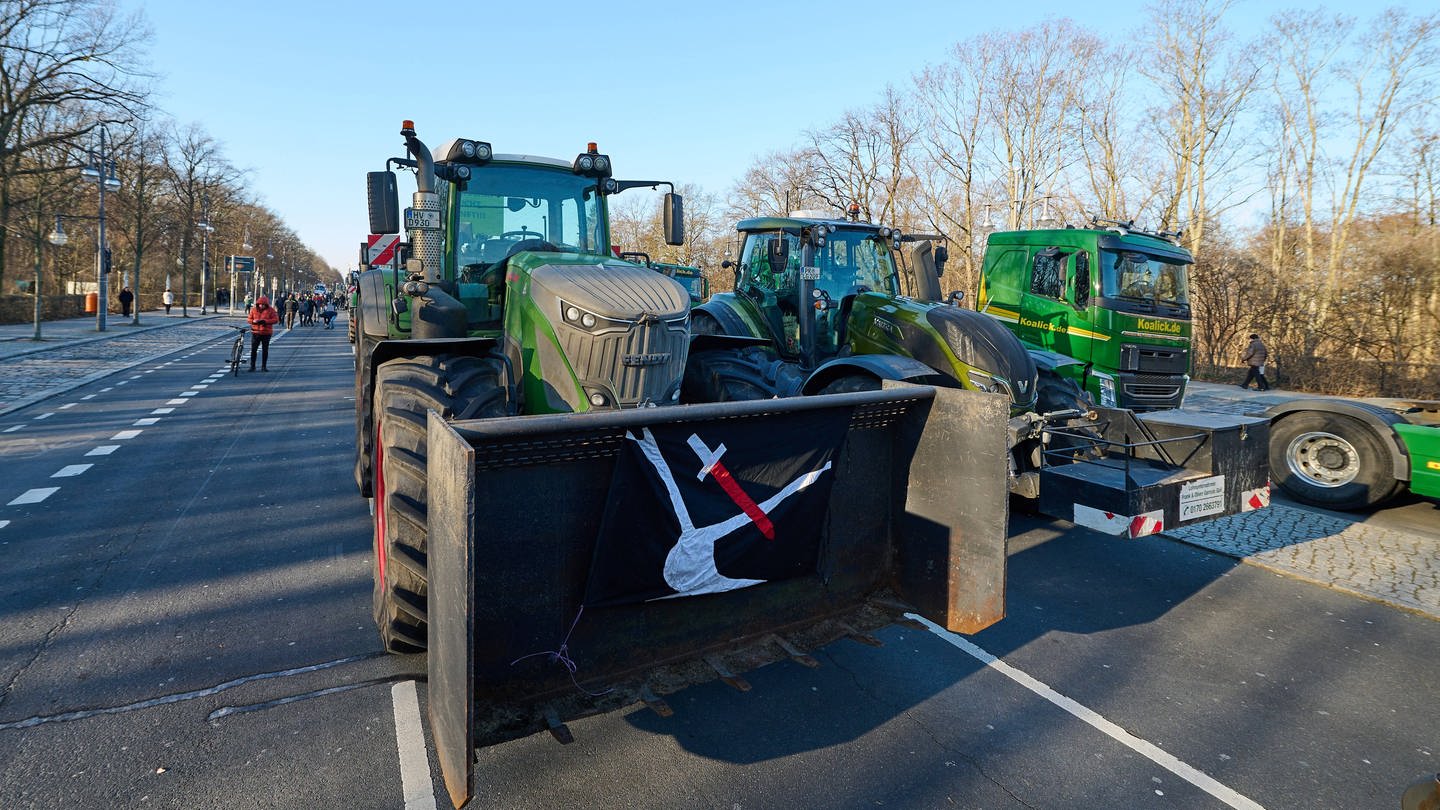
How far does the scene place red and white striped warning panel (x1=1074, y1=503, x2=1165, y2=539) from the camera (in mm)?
4582

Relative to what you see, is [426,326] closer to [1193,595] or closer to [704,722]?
[704,722]

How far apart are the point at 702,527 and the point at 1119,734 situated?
2247mm

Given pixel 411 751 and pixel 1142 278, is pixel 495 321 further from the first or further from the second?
pixel 1142 278

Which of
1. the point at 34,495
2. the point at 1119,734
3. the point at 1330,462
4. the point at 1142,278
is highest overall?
the point at 1142,278

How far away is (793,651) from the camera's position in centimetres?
369

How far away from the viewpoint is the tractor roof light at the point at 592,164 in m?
6.09

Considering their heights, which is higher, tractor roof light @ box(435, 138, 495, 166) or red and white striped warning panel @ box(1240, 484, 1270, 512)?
tractor roof light @ box(435, 138, 495, 166)

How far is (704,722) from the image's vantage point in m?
3.72

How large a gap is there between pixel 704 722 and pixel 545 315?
247cm

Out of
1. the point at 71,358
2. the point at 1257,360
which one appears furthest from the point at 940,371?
the point at 71,358

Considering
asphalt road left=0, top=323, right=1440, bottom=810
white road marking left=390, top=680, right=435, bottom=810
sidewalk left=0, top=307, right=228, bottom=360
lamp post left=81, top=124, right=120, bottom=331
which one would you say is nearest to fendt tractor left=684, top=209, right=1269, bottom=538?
asphalt road left=0, top=323, right=1440, bottom=810

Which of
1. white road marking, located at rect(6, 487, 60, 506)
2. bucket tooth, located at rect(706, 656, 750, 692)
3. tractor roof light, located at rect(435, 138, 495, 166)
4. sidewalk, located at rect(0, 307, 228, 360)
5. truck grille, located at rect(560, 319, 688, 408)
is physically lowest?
bucket tooth, located at rect(706, 656, 750, 692)

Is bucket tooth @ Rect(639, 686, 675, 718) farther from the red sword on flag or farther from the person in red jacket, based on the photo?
the person in red jacket

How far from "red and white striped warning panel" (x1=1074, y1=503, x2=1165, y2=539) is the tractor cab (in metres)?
3.62
